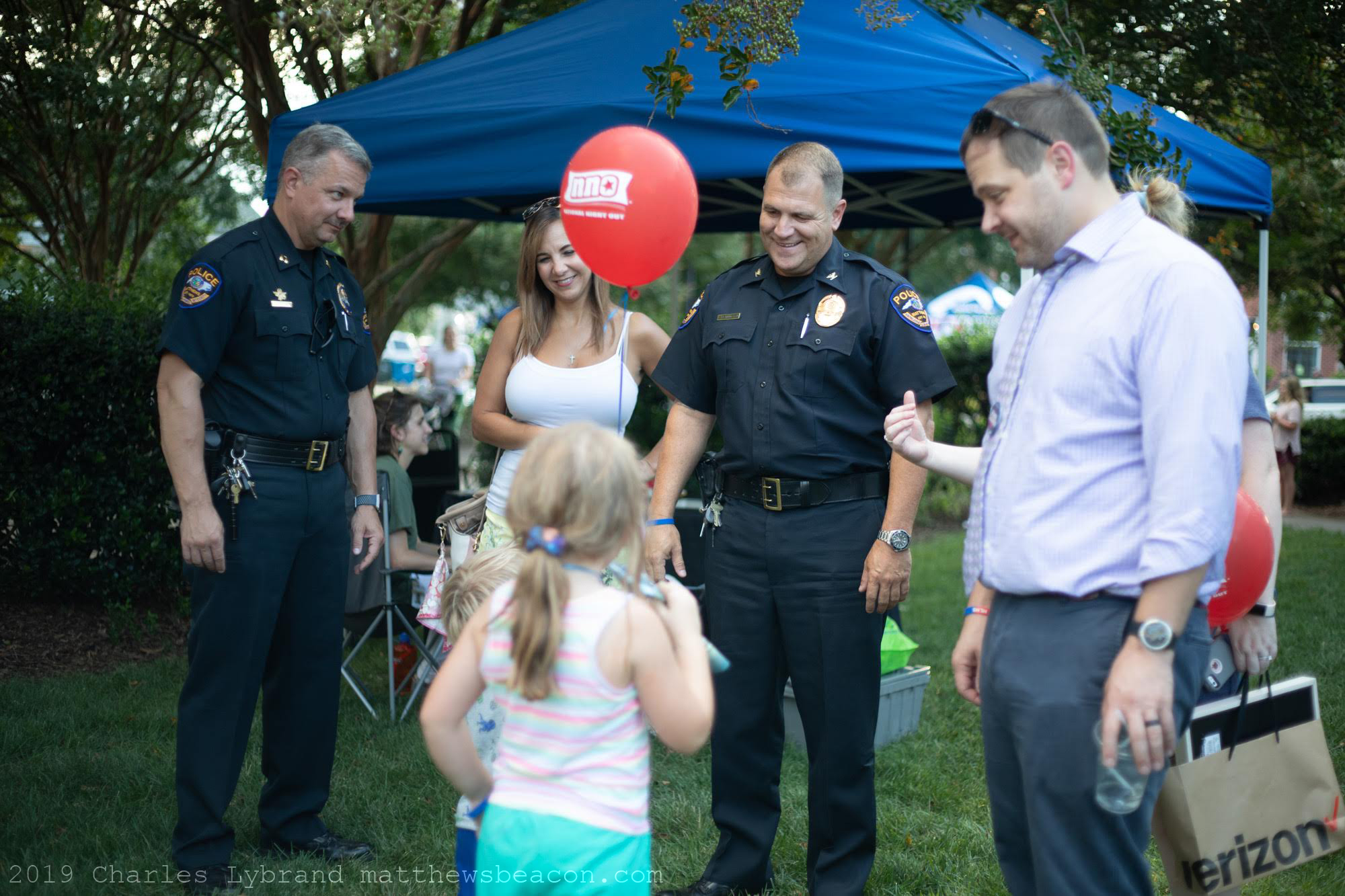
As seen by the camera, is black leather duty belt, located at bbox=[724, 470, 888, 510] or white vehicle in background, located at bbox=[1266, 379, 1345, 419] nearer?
black leather duty belt, located at bbox=[724, 470, 888, 510]

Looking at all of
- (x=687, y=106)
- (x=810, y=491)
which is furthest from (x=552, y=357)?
(x=687, y=106)

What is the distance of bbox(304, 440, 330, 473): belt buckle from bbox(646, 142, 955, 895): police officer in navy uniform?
1.00m

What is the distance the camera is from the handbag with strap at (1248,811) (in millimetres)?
2275

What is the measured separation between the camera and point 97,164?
892cm

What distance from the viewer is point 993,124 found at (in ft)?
6.39

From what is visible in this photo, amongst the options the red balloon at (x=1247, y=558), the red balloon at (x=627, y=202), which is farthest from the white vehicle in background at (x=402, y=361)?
the red balloon at (x=1247, y=558)

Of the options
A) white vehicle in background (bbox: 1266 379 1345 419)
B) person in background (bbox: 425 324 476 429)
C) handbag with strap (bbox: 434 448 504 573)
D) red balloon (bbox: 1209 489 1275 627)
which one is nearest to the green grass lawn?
handbag with strap (bbox: 434 448 504 573)

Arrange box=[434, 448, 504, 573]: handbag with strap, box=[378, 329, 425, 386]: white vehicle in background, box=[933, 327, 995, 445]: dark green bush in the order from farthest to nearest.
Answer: box=[378, 329, 425, 386]: white vehicle in background < box=[933, 327, 995, 445]: dark green bush < box=[434, 448, 504, 573]: handbag with strap

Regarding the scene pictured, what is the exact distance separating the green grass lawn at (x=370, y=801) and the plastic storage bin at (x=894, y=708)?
67mm

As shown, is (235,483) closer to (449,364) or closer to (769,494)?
(769,494)

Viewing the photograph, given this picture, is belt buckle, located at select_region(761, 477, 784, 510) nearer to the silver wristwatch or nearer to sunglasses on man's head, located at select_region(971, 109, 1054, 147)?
the silver wristwatch

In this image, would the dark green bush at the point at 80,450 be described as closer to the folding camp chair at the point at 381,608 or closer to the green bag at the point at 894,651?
the folding camp chair at the point at 381,608

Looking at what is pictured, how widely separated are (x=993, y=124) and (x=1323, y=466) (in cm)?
1338

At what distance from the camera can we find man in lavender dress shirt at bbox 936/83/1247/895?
1740 millimetres
